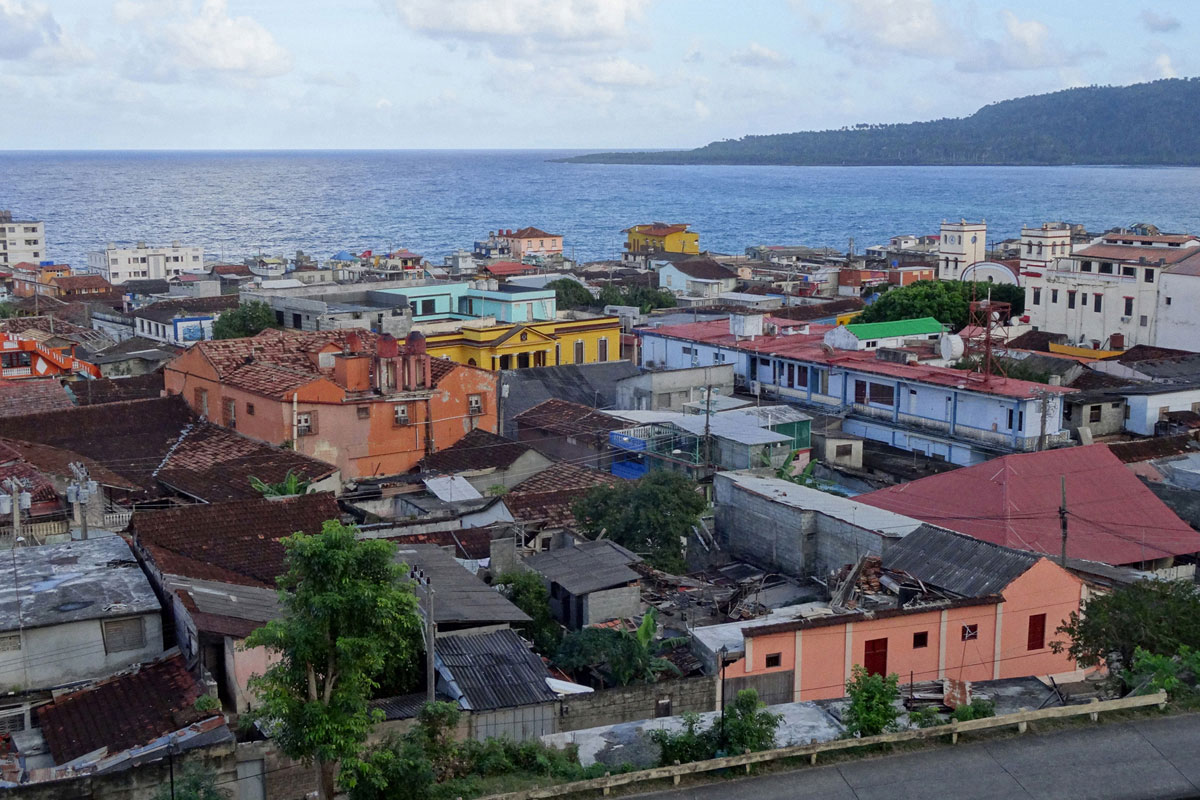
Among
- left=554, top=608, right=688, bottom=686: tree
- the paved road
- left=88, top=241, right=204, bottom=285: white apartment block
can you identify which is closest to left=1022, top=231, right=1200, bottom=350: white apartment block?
left=554, top=608, right=688, bottom=686: tree

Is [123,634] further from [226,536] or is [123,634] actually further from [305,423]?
[305,423]

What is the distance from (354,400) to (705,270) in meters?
46.2

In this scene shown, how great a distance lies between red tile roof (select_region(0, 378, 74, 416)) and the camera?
112ft

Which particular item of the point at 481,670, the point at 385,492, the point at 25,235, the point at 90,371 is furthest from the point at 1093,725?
the point at 25,235

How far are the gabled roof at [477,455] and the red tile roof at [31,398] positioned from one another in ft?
32.9

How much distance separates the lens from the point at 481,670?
1670cm

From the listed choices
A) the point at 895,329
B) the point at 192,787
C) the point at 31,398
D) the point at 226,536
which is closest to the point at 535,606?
the point at 226,536

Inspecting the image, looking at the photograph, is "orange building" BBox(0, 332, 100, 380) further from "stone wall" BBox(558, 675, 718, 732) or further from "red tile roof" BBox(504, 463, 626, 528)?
"stone wall" BBox(558, 675, 718, 732)

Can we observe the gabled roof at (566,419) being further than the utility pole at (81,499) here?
Yes

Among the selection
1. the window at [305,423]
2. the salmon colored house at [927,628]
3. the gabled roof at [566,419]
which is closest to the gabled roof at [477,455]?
the gabled roof at [566,419]

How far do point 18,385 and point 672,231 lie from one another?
249ft

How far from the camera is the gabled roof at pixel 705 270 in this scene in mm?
74750

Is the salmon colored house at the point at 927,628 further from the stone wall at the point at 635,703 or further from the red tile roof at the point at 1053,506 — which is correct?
the red tile roof at the point at 1053,506

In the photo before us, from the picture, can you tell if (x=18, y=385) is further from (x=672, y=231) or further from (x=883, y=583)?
(x=672, y=231)
